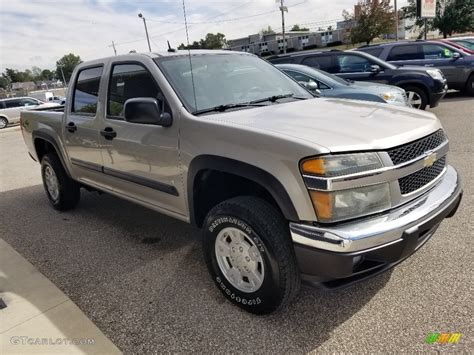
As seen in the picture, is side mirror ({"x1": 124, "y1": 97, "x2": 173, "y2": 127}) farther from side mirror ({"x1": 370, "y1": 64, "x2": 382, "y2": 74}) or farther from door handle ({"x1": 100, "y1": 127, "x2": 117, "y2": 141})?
side mirror ({"x1": 370, "y1": 64, "x2": 382, "y2": 74})

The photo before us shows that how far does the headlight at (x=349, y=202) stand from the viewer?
7.20ft

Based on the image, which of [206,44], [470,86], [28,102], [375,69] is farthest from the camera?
[28,102]

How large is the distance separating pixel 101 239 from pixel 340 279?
9.08 ft

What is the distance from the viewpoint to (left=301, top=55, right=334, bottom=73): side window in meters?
10.4

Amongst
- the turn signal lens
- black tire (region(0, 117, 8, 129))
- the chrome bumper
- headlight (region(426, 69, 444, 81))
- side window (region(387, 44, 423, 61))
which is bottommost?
black tire (region(0, 117, 8, 129))

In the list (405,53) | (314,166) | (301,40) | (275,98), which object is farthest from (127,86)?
(301,40)

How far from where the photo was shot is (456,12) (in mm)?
37094

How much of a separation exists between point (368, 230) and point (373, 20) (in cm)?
4136

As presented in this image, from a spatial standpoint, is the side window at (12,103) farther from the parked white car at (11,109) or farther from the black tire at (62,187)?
the black tire at (62,187)

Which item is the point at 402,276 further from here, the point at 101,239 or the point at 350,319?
the point at 101,239

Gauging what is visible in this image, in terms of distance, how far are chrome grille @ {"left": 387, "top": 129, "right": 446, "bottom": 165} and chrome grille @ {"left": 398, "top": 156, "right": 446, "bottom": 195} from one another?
0.11 m

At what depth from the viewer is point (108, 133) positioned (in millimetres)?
3732

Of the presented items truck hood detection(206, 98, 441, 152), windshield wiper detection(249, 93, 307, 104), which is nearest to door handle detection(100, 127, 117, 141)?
truck hood detection(206, 98, 441, 152)

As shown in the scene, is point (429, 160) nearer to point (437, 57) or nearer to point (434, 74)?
point (434, 74)
